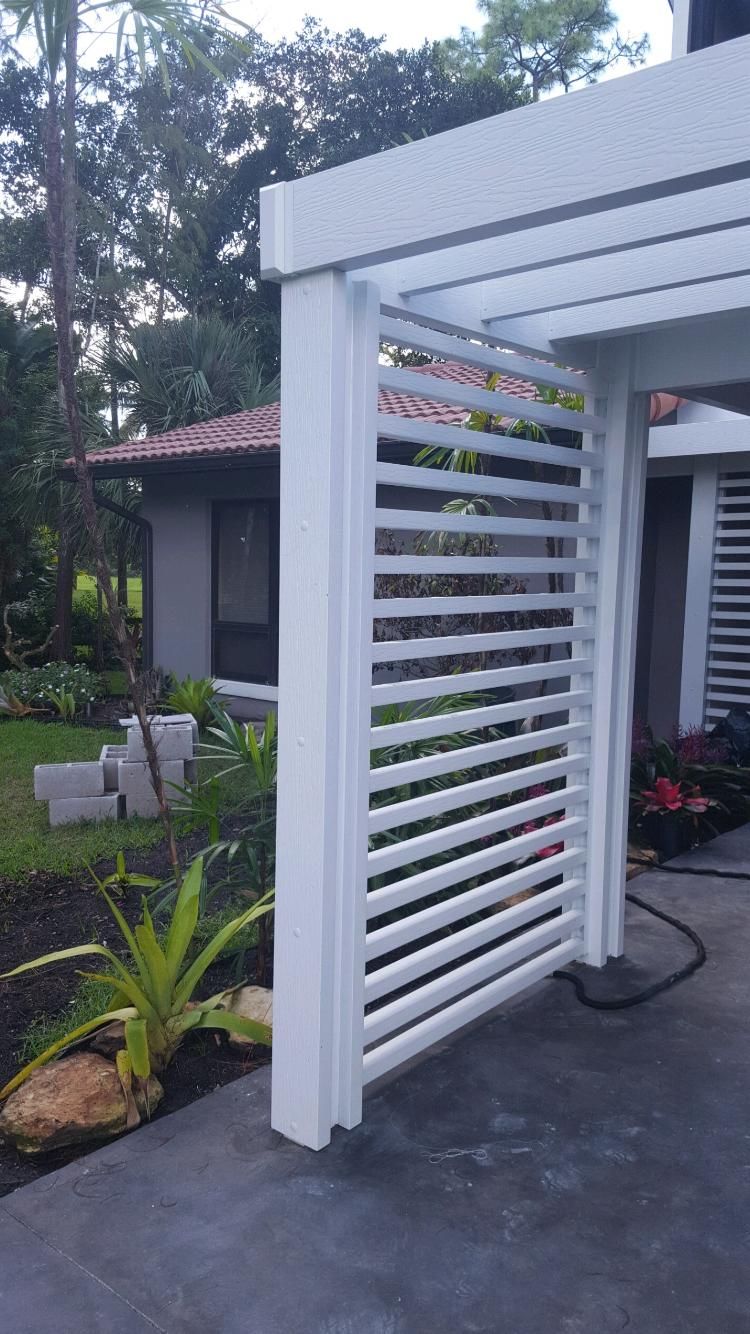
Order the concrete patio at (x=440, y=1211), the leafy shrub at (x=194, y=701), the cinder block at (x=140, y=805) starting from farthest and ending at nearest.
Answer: the leafy shrub at (x=194, y=701) → the cinder block at (x=140, y=805) → the concrete patio at (x=440, y=1211)

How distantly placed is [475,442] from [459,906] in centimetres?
141

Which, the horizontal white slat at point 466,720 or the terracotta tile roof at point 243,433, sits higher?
the terracotta tile roof at point 243,433

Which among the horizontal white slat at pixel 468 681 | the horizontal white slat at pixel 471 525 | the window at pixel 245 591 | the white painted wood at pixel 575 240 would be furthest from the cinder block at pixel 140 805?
the white painted wood at pixel 575 240

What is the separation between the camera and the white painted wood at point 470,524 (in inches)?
112

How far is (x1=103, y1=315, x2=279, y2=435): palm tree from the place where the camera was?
1549cm

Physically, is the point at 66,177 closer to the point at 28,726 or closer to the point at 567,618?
the point at 567,618

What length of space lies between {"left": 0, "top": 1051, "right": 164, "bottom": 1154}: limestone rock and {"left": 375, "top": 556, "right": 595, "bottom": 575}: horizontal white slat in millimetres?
1618

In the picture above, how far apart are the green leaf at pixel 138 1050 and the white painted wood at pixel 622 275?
2.33m

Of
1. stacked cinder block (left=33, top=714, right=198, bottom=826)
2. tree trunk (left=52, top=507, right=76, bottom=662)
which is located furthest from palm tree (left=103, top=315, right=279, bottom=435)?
stacked cinder block (left=33, top=714, right=198, bottom=826)

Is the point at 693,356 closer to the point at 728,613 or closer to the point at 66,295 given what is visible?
the point at 66,295

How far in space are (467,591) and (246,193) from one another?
21331 mm

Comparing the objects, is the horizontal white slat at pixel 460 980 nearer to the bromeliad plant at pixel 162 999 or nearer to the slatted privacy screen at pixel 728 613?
the bromeliad plant at pixel 162 999

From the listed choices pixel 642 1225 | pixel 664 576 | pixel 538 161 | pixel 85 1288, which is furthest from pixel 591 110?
pixel 664 576

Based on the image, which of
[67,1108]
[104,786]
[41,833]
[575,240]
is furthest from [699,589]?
[67,1108]
